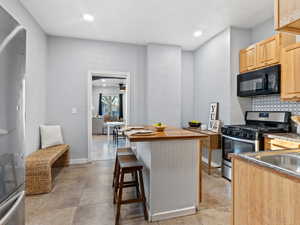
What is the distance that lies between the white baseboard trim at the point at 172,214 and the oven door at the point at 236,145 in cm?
130

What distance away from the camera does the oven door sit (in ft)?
8.43

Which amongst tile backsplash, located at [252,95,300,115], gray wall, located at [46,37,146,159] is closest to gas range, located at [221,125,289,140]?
tile backsplash, located at [252,95,300,115]

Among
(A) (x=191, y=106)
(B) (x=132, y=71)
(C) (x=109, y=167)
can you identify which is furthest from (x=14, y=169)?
(A) (x=191, y=106)

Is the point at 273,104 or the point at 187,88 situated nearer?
the point at 273,104

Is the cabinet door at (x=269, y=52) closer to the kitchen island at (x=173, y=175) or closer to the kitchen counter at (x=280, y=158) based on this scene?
the kitchen island at (x=173, y=175)

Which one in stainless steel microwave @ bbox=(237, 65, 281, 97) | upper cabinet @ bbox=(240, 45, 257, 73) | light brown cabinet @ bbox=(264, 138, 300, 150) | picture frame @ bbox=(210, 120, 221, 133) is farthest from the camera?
picture frame @ bbox=(210, 120, 221, 133)

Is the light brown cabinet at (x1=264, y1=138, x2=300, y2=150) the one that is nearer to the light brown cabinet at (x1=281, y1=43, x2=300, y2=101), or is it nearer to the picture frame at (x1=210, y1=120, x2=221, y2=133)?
the light brown cabinet at (x1=281, y1=43, x2=300, y2=101)

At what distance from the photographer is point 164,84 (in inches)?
162

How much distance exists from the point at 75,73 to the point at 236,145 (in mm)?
3616

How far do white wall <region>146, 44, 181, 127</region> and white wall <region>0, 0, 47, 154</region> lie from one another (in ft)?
7.36

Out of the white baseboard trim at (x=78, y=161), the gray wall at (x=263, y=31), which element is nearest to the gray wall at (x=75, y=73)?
the white baseboard trim at (x=78, y=161)

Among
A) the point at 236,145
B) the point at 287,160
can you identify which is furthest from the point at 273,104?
the point at 287,160

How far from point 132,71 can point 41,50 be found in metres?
1.93

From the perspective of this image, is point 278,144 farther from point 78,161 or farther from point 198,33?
point 78,161
